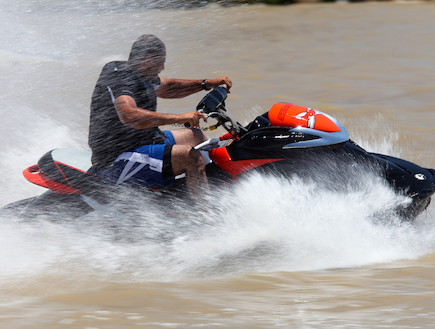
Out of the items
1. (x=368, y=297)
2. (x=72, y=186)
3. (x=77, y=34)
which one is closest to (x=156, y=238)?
(x=72, y=186)

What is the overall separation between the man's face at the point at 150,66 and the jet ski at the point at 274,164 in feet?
1.17

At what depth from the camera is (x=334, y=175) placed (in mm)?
4180

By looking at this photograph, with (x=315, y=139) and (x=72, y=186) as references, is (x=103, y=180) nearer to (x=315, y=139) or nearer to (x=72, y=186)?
(x=72, y=186)

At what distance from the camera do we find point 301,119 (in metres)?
4.23

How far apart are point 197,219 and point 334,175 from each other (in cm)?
87

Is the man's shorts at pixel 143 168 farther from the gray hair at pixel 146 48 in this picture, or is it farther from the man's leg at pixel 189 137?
the gray hair at pixel 146 48

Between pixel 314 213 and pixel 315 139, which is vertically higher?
pixel 315 139

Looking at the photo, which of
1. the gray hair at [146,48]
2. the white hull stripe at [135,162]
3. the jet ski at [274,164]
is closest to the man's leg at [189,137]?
the jet ski at [274,164]

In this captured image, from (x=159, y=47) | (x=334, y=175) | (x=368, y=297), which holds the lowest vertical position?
(x=368, y=297)

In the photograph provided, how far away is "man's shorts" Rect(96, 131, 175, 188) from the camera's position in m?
4.14

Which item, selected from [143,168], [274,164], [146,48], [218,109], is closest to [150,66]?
[146,48]

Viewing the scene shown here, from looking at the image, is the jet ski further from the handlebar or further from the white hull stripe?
the white hull stripe

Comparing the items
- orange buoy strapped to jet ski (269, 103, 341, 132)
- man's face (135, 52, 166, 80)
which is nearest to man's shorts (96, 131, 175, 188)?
man's face (135, 52, 166, 80)

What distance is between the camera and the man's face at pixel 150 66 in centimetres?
414
